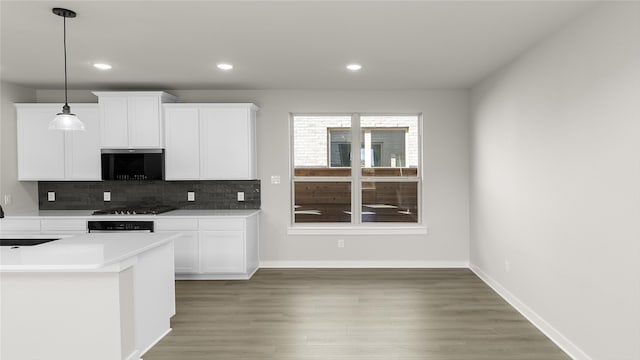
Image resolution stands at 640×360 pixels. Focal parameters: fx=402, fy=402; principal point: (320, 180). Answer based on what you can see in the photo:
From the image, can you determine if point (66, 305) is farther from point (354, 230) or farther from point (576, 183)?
point (354, 230)

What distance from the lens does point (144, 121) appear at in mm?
5066

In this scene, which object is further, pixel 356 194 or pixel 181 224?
pixel 356 194

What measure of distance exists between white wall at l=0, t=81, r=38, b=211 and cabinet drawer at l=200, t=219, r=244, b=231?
2515 mm

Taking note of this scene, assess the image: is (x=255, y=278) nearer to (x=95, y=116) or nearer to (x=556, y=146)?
(x=95, y=116)

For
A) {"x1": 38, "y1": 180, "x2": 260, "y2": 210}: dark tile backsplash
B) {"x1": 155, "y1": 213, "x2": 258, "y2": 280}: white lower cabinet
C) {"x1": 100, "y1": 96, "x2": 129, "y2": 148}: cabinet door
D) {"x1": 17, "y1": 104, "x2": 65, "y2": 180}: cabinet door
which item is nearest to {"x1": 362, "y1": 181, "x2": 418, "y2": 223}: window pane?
{"x1": 38, "y1": 180, "x2": 260, "y2": 210}: dark tile backsplash

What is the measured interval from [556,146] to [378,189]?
2.83 m

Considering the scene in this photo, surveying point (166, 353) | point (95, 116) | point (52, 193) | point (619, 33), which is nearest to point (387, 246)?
point (166, 353)

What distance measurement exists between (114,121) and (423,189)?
414cm

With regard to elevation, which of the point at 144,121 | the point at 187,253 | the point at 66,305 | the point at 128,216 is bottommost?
the point at 187,253

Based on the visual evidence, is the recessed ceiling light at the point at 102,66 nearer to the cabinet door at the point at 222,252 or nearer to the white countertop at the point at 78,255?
the white countertop at the point at 78,255

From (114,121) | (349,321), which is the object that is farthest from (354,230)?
(114,121)

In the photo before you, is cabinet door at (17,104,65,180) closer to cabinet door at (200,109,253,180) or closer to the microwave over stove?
the microwave over stove

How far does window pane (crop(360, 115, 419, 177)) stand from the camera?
18.8 ft

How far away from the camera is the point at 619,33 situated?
242 cm
